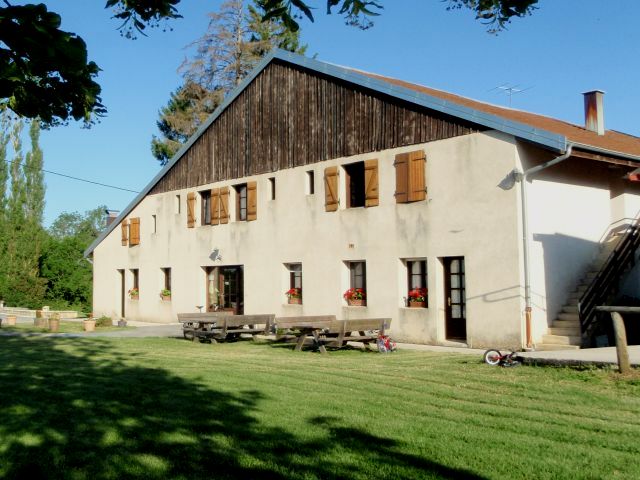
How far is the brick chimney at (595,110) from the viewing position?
19391 millimetres

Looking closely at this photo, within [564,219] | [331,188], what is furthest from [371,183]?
[564,219]

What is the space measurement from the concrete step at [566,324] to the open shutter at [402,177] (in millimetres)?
4445

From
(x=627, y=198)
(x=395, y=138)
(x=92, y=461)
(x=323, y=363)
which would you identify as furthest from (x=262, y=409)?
(x=627, y=198)

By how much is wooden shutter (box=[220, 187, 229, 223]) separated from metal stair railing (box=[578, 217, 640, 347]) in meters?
11.6

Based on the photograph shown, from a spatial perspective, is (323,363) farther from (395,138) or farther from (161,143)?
(161,143)

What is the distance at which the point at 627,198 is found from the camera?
676 inches

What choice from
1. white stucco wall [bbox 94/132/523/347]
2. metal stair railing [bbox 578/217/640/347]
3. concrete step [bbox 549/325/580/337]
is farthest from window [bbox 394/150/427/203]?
metal stair railing [bbox 578/217/640/347]

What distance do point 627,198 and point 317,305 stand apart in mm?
8365

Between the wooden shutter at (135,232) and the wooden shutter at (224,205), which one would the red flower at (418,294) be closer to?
the wooden shutter at (224,205)

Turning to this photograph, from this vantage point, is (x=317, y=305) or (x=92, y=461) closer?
(x=92, y=461)

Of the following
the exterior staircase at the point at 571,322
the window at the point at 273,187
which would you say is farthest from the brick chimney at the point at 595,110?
the window at the point at 273,187

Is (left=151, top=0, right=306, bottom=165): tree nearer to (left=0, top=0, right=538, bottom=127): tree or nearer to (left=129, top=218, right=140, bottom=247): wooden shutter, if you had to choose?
(left=129, top=218, right=140, bottom=247): wooden shutter

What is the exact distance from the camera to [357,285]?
60.7 ft

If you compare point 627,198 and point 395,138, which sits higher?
point 395,138
